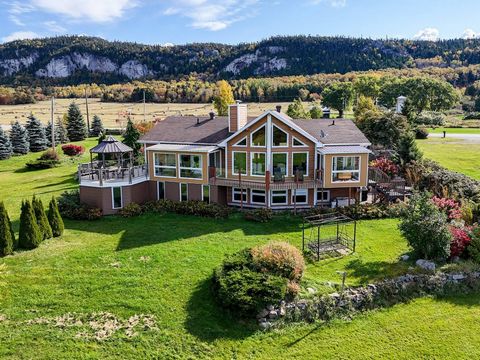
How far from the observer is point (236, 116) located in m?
26.3

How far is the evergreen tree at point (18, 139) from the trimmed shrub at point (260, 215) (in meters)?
34.2

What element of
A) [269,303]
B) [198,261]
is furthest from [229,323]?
[198,261]

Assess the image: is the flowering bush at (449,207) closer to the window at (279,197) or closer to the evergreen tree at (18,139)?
the window at (279,197)

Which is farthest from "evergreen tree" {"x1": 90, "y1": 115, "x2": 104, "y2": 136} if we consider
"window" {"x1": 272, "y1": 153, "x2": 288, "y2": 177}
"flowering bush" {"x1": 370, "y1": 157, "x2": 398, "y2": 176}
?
"flowering bush" {"x1": 370, "y1": 157, "x2": 398, "y2": 176}

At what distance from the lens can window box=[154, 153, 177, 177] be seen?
25538 mm

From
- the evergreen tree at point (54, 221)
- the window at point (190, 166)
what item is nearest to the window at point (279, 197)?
the window at point (190, 166)

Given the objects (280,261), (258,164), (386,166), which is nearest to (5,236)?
(280,261)

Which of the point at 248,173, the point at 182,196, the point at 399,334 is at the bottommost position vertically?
the point at 399,334

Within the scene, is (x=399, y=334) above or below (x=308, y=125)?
below

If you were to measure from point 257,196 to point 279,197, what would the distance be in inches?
56.7

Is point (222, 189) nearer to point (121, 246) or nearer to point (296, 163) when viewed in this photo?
point (296, 163)

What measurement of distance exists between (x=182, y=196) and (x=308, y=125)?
10.4 metres

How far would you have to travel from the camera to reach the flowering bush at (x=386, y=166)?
2944 cm

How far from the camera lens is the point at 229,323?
13.6 m
